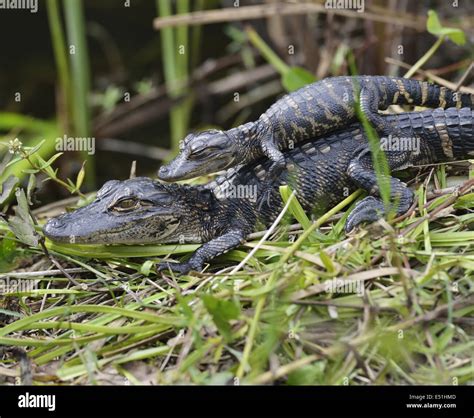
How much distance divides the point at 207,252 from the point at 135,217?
42 cm

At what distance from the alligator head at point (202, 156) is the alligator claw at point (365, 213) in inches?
27.5

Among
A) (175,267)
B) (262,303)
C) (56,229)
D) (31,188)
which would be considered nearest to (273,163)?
(175,267)

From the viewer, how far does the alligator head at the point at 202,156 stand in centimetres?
353


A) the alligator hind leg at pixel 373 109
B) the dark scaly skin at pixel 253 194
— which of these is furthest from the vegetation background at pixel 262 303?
the alligator hind leg at pixel 373 109

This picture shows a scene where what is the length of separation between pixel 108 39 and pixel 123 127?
146cm

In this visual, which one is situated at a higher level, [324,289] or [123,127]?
[123,127]

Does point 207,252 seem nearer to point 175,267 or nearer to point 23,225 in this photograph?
point 175,267

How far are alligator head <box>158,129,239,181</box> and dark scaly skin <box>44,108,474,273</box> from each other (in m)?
0.16

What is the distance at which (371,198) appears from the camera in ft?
11.4

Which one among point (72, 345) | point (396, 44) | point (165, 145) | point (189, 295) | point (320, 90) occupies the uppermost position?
point (396, 44)

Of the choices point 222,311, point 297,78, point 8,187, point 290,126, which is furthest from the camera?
point 297,78

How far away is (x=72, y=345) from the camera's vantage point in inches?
117
